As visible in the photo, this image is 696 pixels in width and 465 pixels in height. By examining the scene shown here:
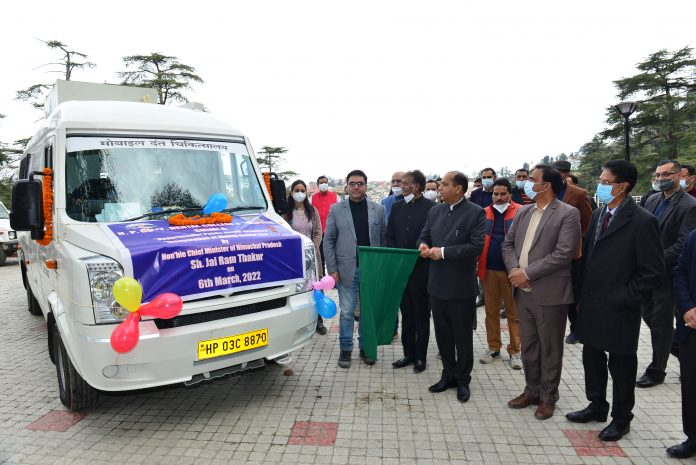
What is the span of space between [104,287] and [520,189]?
7.28 metres

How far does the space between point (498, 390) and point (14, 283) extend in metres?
12.3

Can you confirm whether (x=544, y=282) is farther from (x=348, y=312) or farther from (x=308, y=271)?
(x=348, y=312)

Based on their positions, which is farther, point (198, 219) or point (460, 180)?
point (460, 180)

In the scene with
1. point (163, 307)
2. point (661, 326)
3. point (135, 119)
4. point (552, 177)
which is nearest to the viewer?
point (163, 307)

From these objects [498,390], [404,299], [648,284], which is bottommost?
[498,390]

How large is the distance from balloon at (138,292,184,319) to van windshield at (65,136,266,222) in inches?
46.3

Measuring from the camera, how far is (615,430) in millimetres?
3566

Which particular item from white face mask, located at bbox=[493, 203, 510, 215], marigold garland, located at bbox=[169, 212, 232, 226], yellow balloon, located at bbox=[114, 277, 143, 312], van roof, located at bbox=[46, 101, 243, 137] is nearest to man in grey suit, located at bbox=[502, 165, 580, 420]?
white face mask, located at bbox=[493, 203, 510, 215]

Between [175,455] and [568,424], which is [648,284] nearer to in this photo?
[568,424]

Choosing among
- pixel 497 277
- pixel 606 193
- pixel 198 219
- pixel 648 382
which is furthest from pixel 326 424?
pixel 648 382

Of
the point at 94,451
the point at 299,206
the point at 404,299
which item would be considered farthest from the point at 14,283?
the point at 404,299

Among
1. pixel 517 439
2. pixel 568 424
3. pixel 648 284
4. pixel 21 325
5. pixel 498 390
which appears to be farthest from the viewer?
pixel 21 325

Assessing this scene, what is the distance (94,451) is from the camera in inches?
139

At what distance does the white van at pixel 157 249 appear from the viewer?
3.38 m
